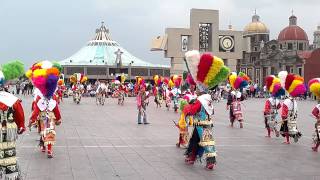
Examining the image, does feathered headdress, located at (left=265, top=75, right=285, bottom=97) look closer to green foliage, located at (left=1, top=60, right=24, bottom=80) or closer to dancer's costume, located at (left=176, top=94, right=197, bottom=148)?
dancer's costume, located at (left=176, top=94, right=197, bottom=148)

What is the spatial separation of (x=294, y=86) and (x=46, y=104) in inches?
258

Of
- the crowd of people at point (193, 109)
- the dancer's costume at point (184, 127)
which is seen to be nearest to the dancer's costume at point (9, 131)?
the crowd of people at point (193, 109)

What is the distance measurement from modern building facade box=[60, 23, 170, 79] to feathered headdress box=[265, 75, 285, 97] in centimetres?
7976

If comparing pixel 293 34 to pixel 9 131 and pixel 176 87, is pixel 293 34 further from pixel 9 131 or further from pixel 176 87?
pixel 9 131

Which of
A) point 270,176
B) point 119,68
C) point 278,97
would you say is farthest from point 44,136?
point 119,68

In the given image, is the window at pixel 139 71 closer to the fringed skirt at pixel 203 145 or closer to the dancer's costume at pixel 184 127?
the dancer's costume at pixel 184 127

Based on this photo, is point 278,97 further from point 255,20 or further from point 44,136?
point 255,20

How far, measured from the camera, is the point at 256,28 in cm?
10644

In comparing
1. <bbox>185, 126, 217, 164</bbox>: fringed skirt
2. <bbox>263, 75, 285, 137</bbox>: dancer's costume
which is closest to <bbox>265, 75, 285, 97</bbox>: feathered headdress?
<bbox>263, 75, 285, 137</bbox>: dancer's costume

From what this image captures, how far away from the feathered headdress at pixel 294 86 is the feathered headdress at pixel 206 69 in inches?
161

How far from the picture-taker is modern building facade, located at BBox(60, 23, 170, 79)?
321ft

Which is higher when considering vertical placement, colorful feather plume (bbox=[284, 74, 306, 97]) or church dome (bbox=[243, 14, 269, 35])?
church dome (bbox=[243, 14, 269, 35])

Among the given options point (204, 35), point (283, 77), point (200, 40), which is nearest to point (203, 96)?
point (283, 77)

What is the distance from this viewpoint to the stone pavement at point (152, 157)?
30.4 ft
